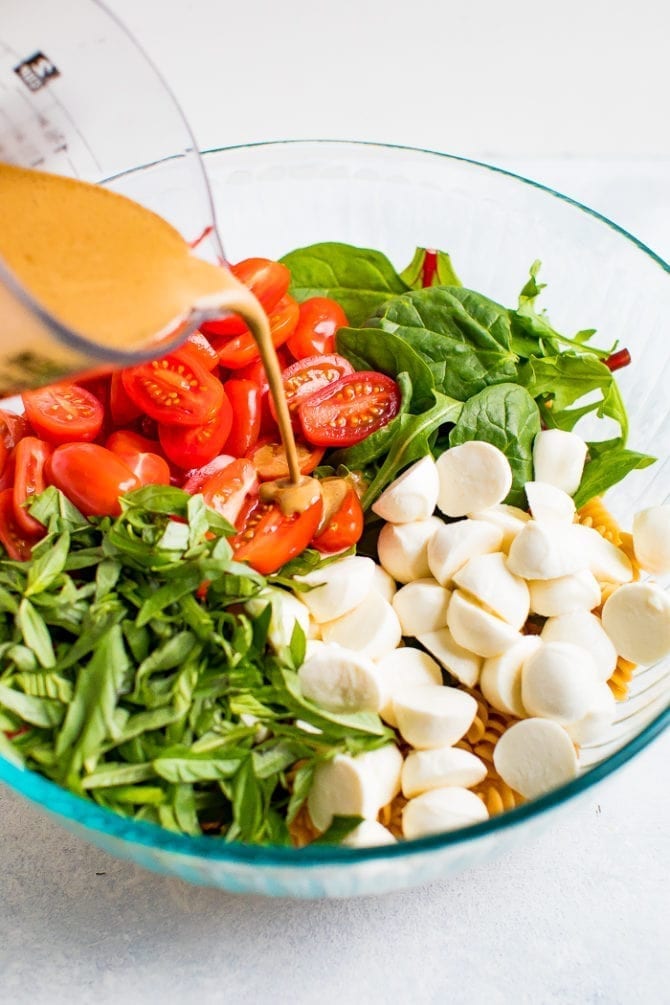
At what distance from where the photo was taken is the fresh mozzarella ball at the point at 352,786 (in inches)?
61.7

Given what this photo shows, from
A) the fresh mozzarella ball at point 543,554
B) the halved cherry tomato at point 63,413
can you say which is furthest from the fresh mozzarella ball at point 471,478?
the halved cherry tomato at point 63,413

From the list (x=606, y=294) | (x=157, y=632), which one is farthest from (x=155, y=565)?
(x=606, y=294)

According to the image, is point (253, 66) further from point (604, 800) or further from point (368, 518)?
point (604, 800)

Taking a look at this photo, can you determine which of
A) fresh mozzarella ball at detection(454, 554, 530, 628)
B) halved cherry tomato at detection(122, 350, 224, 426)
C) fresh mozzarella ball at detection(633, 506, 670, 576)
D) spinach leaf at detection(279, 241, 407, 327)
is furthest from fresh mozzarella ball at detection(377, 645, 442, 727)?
spinach leaf at detection(279, 241, 407, 327)

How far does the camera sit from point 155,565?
166 cm

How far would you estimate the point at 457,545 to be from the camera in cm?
185

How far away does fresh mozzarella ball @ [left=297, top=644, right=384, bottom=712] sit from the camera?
1670mm

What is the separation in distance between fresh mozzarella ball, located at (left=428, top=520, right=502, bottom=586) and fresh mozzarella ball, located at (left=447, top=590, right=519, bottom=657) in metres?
0.08

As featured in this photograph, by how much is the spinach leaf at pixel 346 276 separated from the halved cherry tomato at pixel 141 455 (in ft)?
1.95

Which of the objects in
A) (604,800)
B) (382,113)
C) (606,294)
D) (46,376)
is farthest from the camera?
(382,113)

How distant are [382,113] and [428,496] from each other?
6.17 feet

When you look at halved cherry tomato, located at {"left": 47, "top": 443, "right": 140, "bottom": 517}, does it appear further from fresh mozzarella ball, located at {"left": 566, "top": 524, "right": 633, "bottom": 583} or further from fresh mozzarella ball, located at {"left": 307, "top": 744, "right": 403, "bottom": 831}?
fresh mozzarella ball, located at {"left": 566, "top": 524, "right": 633, "bottom": 583}

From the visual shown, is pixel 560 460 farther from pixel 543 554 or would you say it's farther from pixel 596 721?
pixel 596 721

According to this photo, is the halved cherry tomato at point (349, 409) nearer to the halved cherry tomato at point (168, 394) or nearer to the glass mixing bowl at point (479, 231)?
the halved cherry tomato at point (168, 394)
